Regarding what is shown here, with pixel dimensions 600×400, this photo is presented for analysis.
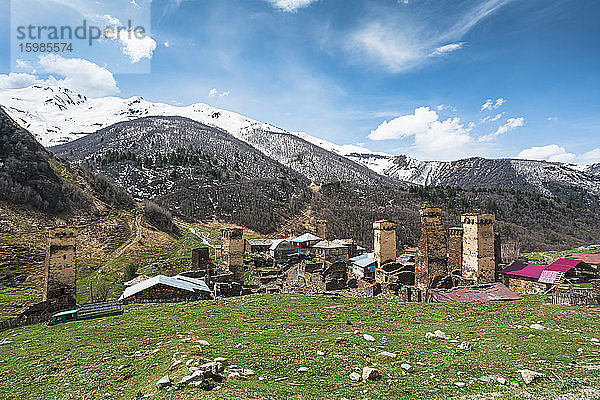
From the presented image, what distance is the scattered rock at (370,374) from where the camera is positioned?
23.0 ft

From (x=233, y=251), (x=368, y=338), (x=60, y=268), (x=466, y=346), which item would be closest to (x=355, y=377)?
(x=368, y=338)

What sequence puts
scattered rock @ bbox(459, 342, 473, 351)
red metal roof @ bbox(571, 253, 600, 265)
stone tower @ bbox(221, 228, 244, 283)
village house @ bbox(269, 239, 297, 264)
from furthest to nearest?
village house @ bbox(269, 239, 297, 264)
red metal roof @ bbox(571, 253, 600, 265)
stone tower @ bbox(221, 228, 244, 283)
scattered rock @ bbox(459, 342, 473, 351)

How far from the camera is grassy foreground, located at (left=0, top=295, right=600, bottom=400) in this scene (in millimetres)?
6613

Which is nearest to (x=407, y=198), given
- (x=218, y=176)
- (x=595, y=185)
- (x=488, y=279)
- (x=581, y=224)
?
(x=581, y=224)

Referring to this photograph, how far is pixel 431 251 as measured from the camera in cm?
2066

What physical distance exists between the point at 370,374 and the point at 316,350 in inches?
92.2

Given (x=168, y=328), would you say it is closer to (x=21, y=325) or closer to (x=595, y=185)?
(x=21, y=325)

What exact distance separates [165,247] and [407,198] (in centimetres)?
8836

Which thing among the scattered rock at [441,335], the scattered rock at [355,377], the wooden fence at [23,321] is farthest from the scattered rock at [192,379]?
the wooden fence at [23,321]

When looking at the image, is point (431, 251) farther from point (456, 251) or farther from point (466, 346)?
point (466, 346)

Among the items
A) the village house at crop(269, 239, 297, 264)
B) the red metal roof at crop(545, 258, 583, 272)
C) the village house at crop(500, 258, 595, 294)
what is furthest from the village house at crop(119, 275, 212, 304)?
the village house at crop(269, 239, 297, 264)

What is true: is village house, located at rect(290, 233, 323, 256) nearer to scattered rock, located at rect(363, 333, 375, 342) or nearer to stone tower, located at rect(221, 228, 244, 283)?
stone tower, located at rect(221, 228, 244, 283)

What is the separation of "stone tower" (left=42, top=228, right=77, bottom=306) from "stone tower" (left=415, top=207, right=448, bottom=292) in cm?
2046

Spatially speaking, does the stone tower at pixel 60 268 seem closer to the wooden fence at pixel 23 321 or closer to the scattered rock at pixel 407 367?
the wooden fence at pixel 23 321
